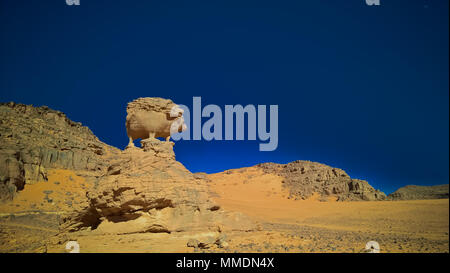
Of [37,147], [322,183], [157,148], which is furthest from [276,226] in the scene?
[37,147]

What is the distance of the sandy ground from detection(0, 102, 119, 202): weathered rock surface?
4.20ft

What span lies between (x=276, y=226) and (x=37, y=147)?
80.2 ft

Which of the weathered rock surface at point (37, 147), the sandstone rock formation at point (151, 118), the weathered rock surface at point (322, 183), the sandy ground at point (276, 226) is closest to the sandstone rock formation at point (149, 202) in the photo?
the sandy ground at point (276, 226)

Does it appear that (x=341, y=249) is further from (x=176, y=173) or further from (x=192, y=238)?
(x=176, y=173)

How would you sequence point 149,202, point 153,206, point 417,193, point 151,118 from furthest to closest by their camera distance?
point 417,193
point 151,118
point 153,206
point 149,202

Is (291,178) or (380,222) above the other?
(291,178)

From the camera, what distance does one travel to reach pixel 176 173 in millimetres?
11148

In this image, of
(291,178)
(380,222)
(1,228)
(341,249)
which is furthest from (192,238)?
(291,178)

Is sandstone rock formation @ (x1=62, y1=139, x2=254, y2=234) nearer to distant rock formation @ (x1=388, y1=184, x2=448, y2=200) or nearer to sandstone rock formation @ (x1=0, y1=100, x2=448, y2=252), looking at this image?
sandstone rock formation @ (x1=0, y1=100, x2=448, y2=252)

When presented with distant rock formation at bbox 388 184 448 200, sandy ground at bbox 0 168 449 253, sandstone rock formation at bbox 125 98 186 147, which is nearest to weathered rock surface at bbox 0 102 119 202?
sandy ground at bbox 0 168 449 253

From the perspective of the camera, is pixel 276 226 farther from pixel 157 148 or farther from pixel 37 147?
pixel 37 147

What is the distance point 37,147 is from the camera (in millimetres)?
27297

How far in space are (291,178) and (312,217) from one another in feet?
58.1
